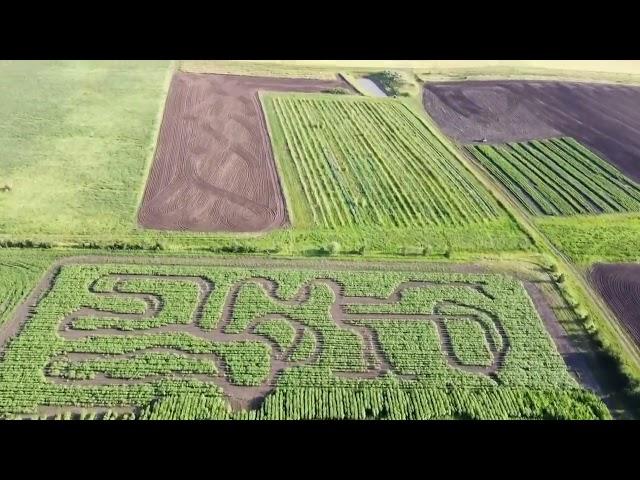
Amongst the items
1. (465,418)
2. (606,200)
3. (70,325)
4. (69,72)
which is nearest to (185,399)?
(70,325)

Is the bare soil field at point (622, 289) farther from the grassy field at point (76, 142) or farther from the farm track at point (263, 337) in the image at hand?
the grassy field at point (76, 142)

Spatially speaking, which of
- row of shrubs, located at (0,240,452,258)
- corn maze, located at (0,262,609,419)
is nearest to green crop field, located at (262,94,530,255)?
row of shrubs, located at (0,240,452,258)

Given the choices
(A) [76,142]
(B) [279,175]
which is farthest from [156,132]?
(B) [279,175]

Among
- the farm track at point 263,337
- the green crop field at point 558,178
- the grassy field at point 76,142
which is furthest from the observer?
the green crop field at point 558,178

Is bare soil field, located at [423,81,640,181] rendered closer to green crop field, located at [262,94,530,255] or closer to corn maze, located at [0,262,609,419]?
green crop field, located at [262,94,530,255]

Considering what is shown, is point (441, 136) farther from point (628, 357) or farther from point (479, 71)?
point (628, 357)

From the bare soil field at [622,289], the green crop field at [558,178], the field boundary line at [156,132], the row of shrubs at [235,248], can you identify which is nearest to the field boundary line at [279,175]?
the row of shrubs at [235,248]
